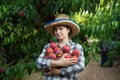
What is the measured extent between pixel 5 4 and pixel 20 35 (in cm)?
42

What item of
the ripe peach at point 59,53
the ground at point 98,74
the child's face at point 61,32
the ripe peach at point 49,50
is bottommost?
the ground at point 98,74

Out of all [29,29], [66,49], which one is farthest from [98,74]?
[66,49]

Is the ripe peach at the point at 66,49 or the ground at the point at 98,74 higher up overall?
the ripe peach at the point at 66,49

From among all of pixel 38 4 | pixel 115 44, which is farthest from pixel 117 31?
pixel 38 4

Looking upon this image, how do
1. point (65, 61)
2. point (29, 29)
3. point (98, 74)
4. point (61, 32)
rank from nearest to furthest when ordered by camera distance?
point (65, 61), point (61, 32), point (29, 29), point (98, 74)

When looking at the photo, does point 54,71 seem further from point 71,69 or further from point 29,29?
point 29,29

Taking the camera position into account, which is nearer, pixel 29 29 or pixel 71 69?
pixel 71 69

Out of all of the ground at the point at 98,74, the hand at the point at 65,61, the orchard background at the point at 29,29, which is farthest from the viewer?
the ground at the point at 98,74

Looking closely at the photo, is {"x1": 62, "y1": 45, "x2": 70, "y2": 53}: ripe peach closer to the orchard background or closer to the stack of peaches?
the stack of peaches

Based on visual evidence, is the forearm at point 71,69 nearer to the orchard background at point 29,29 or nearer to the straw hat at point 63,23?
the straw hat at point 63,23

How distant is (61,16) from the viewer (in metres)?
2.72

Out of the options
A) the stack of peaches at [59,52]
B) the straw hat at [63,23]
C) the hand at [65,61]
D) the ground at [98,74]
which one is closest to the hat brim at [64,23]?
the straw hat at [63,23]

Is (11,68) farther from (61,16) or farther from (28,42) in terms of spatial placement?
(61,16)

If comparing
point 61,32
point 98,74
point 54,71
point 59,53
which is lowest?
point 98,74
